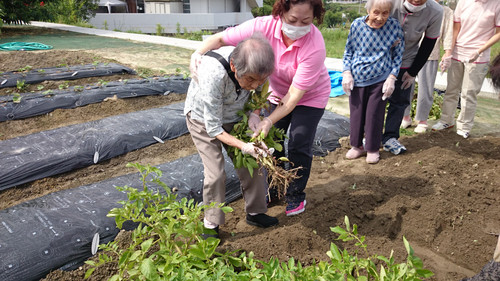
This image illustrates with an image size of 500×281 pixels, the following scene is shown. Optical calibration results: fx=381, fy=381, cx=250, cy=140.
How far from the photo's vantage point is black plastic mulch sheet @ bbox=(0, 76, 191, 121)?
14.7 feet

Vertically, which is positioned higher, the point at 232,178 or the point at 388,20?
the point at 388,20

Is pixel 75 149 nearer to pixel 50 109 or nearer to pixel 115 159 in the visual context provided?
pixel 115 159

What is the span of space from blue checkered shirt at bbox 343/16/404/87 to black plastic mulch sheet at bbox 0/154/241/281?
1.74m

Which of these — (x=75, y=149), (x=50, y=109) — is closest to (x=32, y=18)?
(x=50, y=109)

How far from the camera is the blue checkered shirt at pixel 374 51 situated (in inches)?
128

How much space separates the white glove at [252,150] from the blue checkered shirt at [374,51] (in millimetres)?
1687

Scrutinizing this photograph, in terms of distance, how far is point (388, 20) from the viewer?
3.24m

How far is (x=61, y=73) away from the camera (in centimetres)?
616

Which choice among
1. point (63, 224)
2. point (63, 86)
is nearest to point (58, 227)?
point (63, 224)

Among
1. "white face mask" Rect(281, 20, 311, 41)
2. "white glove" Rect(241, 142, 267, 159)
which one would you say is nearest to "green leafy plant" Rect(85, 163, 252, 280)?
"white glove" Rect(241, 142, 267, 159)

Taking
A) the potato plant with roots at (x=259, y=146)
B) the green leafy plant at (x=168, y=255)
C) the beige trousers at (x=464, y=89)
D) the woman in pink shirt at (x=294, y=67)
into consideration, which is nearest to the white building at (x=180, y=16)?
the beige trousers at (x=464, y=89)

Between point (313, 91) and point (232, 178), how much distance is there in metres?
1.02

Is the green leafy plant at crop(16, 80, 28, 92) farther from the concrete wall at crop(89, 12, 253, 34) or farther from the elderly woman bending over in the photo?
the concrete wall at crop(89, 12, 253, 34)

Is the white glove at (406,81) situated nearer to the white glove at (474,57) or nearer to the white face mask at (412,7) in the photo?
the white face mask at (412,7)
